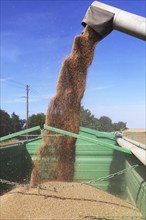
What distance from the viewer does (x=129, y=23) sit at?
8.26ft

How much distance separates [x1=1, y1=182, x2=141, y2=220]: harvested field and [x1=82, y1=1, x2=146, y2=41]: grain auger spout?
3459mm

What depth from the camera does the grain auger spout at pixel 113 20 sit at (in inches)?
96.0

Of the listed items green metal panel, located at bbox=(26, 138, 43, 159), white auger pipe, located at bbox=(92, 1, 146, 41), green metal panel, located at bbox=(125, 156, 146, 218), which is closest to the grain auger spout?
white auger pipe, located at bbox=(92, 1, 146, 41)

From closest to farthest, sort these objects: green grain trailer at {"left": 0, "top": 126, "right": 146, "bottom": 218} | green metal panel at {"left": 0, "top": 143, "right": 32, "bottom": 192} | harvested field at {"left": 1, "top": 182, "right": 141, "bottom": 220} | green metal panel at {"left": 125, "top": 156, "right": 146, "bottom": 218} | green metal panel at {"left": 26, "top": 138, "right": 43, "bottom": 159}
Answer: green metal panel at {"left": 125, "top": 156, "right": 146, "bottom": 218}
harvested field at {"left": 1, "top": 182, "right": 141, "bottom": 220}
green grain trailer at {"left": 0, "top": 126, "right": 146, "bottom": 218}
green metal panel at {"left": 0, "top": 143, "right": 32, "bottom": 192}
green metal panel at {"left": 26, "top": 138, "right": 43, "bottom": 159}

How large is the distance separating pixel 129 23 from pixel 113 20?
0.29 metres

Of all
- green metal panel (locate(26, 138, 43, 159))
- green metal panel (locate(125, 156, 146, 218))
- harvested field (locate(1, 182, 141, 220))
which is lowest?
harvested field (locate(1, 182, 141, 220))

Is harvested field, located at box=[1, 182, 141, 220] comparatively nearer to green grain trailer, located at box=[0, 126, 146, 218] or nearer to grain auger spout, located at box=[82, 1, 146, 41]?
green grain trailer, located at box=[0, 126, 146, 218]

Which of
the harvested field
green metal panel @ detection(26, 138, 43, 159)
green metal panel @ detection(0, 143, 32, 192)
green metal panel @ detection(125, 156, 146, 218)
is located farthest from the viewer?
green metal panel @ detection(26, 138, 43, 159)

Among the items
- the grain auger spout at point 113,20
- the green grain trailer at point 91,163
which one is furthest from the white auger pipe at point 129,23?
the green grain trailer at point 91,163

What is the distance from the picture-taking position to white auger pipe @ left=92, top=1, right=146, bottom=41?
7.89 feet

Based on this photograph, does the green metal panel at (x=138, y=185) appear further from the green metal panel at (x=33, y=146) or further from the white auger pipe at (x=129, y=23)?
the white auger pipe at (x=129, y=23)

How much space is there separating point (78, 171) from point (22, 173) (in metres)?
1.50

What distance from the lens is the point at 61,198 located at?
665 cm

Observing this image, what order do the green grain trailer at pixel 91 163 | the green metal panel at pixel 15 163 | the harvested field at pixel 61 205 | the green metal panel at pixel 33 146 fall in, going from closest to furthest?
the harvested field at pixel 61 205, the green grain trailer at pixel 91 163, the green metal panel at pixel 15 163, the green metal panel at pixel 33 146
